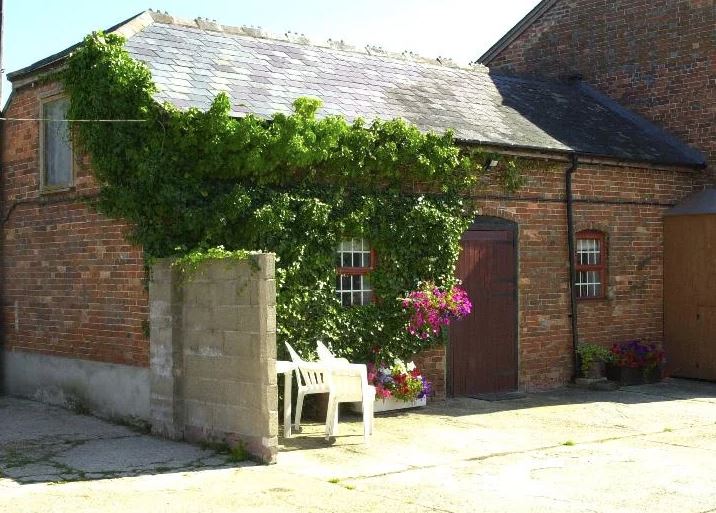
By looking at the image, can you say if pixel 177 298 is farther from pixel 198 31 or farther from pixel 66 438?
pixel 198 31

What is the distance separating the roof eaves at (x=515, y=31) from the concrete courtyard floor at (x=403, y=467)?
398 inches

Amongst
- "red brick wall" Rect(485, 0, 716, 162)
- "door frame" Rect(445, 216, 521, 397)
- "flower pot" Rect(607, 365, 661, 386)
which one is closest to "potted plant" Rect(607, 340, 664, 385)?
"flower pot" Rect(607, 365, 661, 386)

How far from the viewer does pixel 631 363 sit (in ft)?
49.7

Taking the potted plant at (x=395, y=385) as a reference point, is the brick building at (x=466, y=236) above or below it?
above

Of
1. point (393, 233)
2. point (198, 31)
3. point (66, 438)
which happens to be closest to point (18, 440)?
point (66, 438)

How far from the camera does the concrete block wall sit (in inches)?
359

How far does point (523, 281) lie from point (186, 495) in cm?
757

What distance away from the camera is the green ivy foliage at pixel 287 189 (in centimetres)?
1091

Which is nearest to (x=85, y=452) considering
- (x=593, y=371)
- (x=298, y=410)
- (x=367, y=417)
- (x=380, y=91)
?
(x=298, y=410)

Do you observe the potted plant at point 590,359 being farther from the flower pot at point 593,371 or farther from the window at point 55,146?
the window at point 55,146

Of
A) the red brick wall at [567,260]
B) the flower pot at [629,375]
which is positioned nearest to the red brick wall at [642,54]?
the red brick wall at [567,260]

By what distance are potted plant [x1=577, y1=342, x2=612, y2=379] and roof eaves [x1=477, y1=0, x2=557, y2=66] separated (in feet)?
26.0

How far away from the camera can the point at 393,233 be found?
12484 mm

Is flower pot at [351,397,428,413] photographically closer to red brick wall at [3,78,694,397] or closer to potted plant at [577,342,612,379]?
red brick wall at [3,78,694,397]
